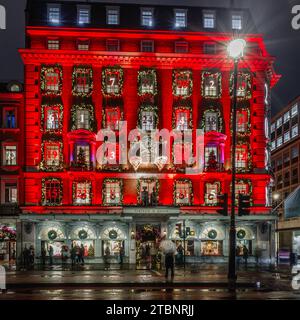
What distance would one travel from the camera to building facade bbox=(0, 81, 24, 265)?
183 feet

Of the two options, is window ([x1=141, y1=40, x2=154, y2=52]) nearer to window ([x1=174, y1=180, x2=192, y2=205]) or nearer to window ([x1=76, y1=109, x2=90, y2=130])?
window ([x1=76, y1=109, x2=90, y2=130])

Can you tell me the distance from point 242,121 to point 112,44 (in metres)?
13.5

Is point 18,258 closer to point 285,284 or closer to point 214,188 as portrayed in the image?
point 214,188

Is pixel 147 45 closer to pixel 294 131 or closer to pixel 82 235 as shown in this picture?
pixel 82 235

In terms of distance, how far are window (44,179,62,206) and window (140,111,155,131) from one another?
8.91 m

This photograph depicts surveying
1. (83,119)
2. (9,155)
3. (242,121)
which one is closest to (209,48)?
(242,121)

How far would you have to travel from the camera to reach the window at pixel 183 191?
5581 centimetres

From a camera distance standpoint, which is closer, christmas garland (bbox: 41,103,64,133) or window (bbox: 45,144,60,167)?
window (bbox: 45,144,60,167)

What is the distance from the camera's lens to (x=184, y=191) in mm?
55906

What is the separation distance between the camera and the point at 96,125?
55.6 meters

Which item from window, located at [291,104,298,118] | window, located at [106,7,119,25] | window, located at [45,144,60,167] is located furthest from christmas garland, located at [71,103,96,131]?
window, located at [291,104,298,118]

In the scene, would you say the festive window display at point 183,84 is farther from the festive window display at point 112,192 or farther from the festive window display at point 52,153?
the festive window display at point 52,153

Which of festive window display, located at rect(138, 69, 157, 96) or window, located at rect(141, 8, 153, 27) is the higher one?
window, located at rect(141, 8, 153, 27)
